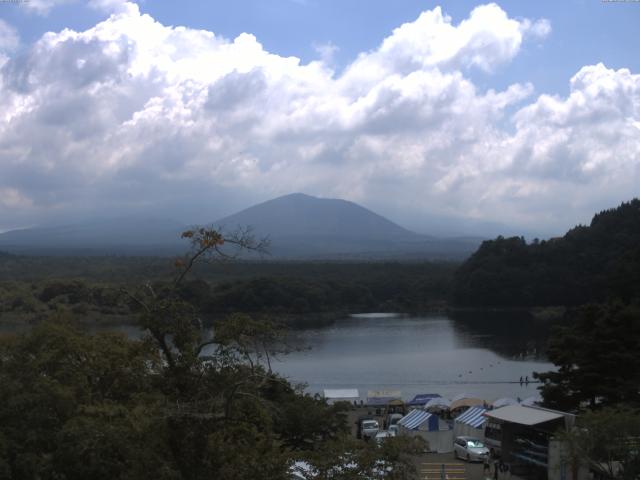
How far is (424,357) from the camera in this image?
2484 cm

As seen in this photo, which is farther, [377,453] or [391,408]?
[391,408]

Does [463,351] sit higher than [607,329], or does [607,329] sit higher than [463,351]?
[607,329]

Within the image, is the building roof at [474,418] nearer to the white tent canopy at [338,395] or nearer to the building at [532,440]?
the building at [532,440]

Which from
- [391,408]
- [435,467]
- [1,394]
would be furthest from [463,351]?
[1,394]

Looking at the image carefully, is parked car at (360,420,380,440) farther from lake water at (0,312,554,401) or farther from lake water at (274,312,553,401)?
lake water at (274,312,553,401)

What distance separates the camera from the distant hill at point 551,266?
38.2 meters

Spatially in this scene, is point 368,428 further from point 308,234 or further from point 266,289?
point 308,234

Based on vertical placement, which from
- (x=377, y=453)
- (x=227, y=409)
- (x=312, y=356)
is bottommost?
(x=312, y=356)

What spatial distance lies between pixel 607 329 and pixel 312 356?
49.8 feet

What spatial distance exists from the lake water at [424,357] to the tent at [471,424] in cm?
625

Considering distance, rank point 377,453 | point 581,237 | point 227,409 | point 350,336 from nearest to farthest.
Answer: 1. point 227,409
2. point 377,453
3. point 350,336
4. point 581,237

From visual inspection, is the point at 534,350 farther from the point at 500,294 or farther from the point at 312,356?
the point at 500,294

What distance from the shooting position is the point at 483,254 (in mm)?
43188

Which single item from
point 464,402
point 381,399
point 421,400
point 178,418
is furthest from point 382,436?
point 381,399
